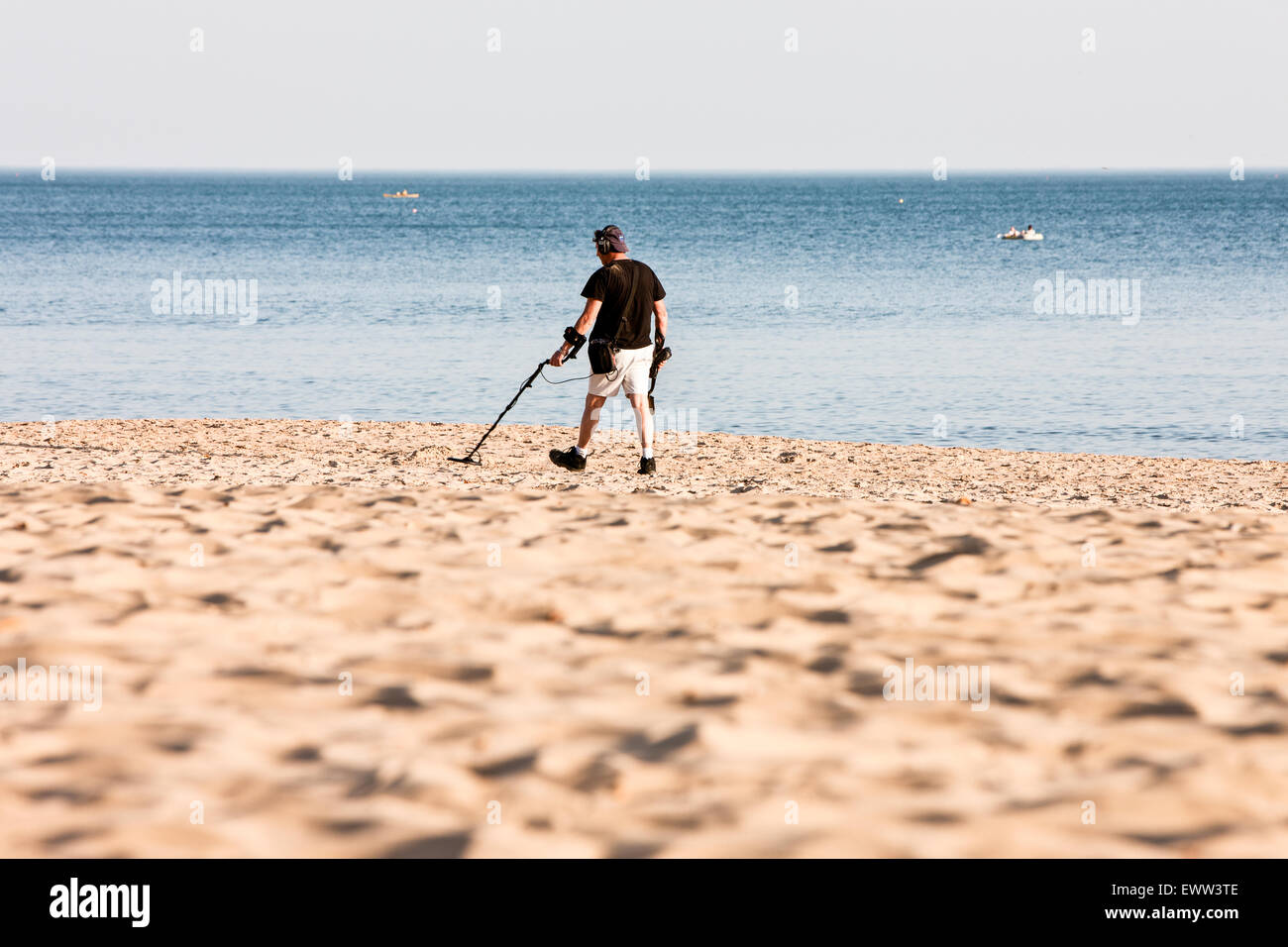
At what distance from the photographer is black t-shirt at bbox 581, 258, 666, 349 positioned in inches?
364

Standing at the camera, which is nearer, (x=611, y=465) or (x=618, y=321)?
(x=618, y=321)

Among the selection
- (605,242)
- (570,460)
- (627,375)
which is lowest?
(570,460)

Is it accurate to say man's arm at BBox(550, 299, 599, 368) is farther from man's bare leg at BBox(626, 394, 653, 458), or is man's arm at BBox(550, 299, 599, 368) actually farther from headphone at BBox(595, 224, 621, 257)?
man's bare leg at BBox(626, 394, 653, 458)

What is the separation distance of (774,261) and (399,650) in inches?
1766

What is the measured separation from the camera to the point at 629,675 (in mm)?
4168

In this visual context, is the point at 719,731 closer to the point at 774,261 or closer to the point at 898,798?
the point at 898,798

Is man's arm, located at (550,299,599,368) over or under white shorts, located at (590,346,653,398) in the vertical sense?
over

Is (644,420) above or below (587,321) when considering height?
below

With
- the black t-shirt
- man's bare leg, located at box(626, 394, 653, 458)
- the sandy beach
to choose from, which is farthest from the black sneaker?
the sandy beach

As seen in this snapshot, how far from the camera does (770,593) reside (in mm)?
5113

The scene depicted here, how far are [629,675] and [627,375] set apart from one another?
17.8 ft

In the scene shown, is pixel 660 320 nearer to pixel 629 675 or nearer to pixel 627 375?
pixel 627 375

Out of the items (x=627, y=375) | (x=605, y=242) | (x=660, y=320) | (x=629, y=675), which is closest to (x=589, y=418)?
(x=627, y=375)

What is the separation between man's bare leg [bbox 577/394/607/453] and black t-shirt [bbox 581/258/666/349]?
0.52 metres
